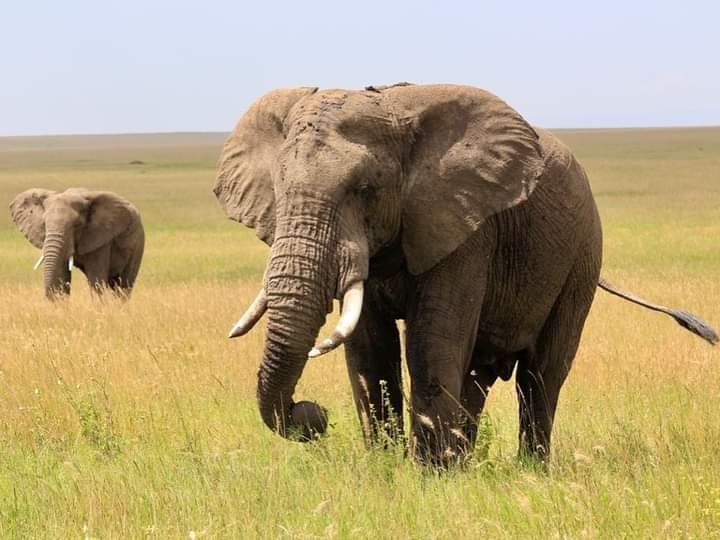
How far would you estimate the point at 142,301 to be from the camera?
1567cm

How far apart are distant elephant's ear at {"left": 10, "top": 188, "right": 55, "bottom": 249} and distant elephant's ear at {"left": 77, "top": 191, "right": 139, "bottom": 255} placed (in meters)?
0.73

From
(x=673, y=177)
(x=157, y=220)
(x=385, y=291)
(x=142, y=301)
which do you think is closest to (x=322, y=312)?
(x=385, y=291)

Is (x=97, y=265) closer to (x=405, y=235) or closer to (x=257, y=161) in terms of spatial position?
(x=257, y=161)

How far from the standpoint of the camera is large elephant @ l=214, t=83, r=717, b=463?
5.41 metres

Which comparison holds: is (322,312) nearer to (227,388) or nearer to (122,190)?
(227,388)

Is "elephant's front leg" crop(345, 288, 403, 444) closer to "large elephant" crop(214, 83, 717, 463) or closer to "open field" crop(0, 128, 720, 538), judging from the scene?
"large elephant" crop(214, 83, 717, 463)

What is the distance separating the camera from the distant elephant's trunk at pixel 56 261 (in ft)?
54.3

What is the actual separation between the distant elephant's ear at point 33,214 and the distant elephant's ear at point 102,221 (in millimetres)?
732

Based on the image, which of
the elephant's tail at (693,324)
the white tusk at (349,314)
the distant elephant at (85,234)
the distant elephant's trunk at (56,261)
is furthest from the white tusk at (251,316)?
the distant elephant at (85,234)

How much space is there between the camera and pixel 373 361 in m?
6.49

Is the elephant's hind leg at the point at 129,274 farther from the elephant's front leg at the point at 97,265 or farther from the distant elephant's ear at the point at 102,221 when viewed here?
the elephant's front leg at the point at 97,265

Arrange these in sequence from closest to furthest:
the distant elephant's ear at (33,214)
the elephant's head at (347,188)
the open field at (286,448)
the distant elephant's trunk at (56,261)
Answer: the open field at (286,448)
the elephant's head at (347,188)
the distant elephant's trunk at (56,261)
the distant elephant's ear at (33,214)

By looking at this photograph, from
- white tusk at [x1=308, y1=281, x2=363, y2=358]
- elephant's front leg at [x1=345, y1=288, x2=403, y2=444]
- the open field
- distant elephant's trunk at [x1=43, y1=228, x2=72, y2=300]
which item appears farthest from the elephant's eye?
distant elephant's trunk at [x1=43, y1=228, x2=72, y2=300]

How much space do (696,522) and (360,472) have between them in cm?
169
